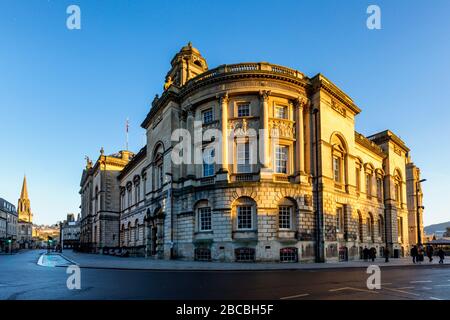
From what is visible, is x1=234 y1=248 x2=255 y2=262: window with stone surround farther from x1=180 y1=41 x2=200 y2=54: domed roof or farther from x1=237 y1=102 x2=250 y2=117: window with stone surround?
x1=180 y1=41 x2=200 y2=54: domed roof

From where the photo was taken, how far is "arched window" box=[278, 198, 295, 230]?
3008 cm

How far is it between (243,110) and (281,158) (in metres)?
5.19

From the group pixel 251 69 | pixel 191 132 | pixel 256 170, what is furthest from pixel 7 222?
pixel 251 69

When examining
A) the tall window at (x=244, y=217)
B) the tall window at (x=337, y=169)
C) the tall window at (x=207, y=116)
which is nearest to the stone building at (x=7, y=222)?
the tall window at (x=207, y=116)

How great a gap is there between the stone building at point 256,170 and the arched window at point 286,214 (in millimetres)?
81

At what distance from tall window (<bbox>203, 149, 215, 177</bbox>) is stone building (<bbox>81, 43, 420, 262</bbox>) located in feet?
0.30

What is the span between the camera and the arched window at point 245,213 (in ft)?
97.2

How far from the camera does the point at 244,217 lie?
1176 inches

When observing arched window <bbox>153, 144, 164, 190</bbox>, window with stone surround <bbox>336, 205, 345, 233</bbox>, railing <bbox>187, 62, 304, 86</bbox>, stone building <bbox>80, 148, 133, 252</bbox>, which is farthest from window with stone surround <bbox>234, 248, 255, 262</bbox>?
stone building <bbox>80, 148, 133, 252</bbox>

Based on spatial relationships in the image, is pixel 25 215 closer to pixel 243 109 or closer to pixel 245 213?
pixel 243 109

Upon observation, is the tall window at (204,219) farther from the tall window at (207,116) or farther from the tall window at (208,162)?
the tall window at (207,116)
